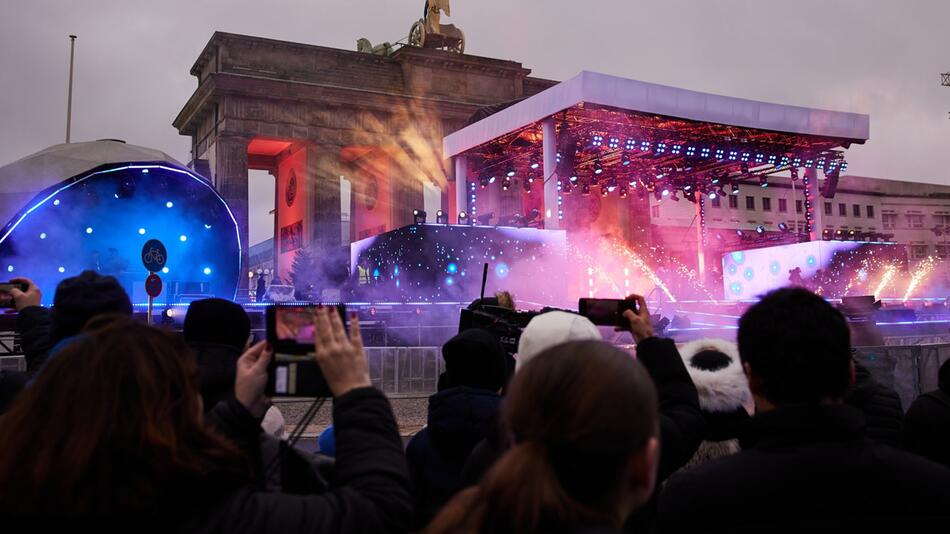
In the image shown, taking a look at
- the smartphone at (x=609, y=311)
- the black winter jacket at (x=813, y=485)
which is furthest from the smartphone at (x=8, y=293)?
the black winter jacket at (x=813, y=485)

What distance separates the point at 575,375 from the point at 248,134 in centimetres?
3560

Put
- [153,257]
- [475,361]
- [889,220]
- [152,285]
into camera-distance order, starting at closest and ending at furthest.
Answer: [475,361] < [152,285] < [153,257] < [889,220]

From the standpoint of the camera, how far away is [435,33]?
131 ft

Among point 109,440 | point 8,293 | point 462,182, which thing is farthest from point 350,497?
point 462,182

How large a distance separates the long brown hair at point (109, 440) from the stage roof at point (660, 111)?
2102cm

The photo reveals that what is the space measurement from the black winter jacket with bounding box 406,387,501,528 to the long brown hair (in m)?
1.44

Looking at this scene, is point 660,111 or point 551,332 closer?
point 551,332

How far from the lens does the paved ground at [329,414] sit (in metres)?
11.4

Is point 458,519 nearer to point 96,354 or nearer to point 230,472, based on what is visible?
point 230,472

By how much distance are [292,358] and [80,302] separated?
1.48m

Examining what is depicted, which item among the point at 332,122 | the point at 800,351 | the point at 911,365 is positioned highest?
the point at 332,122

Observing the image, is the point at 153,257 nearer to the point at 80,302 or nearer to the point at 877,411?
the point at 80,302

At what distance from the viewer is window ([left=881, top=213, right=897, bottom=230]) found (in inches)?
2356

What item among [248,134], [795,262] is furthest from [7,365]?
[795,262]
